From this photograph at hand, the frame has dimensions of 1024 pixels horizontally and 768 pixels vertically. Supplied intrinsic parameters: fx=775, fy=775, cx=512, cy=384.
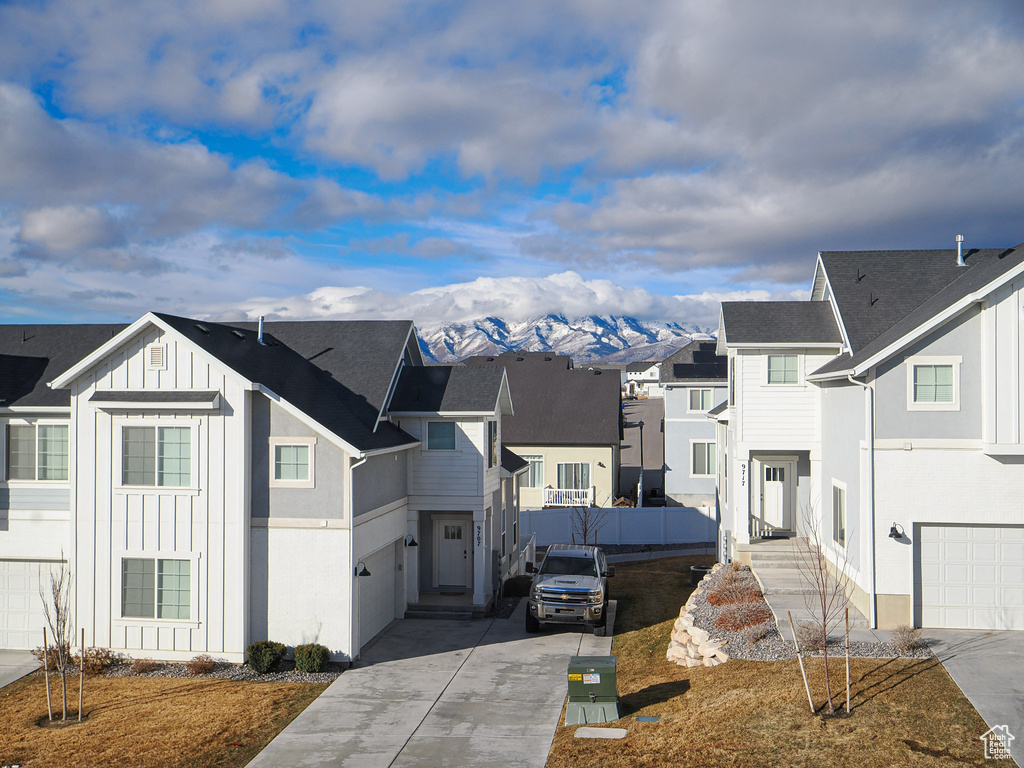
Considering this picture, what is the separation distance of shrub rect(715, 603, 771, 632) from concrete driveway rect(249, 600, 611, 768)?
10.4ft

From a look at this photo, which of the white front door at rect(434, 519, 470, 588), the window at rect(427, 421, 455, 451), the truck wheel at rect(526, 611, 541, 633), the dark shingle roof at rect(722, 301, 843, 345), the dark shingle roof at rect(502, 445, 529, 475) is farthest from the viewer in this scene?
the dark shingle roof at rect(502, 445, 529, 475)

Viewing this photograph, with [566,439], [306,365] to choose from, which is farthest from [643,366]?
[306,365]

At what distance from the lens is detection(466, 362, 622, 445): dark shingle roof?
3931 centimetres

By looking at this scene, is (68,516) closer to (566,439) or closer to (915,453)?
(915,453)

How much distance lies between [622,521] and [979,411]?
2122cm

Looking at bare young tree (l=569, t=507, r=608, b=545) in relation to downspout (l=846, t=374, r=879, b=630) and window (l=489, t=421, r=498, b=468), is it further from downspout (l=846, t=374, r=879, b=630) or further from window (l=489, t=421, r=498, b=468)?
downspout (l=846, t=374, r=879, b=630)

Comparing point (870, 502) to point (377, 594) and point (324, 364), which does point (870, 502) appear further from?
point (324, 364)

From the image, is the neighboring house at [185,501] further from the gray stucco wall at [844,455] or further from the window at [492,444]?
the gray stucco wall at [844,455]

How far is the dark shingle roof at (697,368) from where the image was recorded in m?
40.1

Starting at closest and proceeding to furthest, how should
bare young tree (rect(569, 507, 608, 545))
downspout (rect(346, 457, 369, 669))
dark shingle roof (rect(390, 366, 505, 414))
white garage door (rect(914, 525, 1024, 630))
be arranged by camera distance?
1. white garage door (rect(914, 525, 1024, 630))
2. downspout (rect(346, 457, 369, 669))
3. dark shingle roof (rect(390, 366, 505, 414))
4. bare young tree (rect(569, 507, 608, 545))

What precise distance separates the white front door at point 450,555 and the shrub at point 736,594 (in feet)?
25.6

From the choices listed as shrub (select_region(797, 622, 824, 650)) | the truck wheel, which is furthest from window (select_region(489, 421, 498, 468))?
shrub (select_region(797, 622, 824, 650))

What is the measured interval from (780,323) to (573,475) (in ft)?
62.0

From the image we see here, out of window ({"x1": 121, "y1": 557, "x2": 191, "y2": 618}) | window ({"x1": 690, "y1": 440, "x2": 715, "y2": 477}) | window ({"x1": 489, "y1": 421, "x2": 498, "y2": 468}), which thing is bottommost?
window ({"x1": 121, "y1": 557, "x2": 191, "y2": 618})
